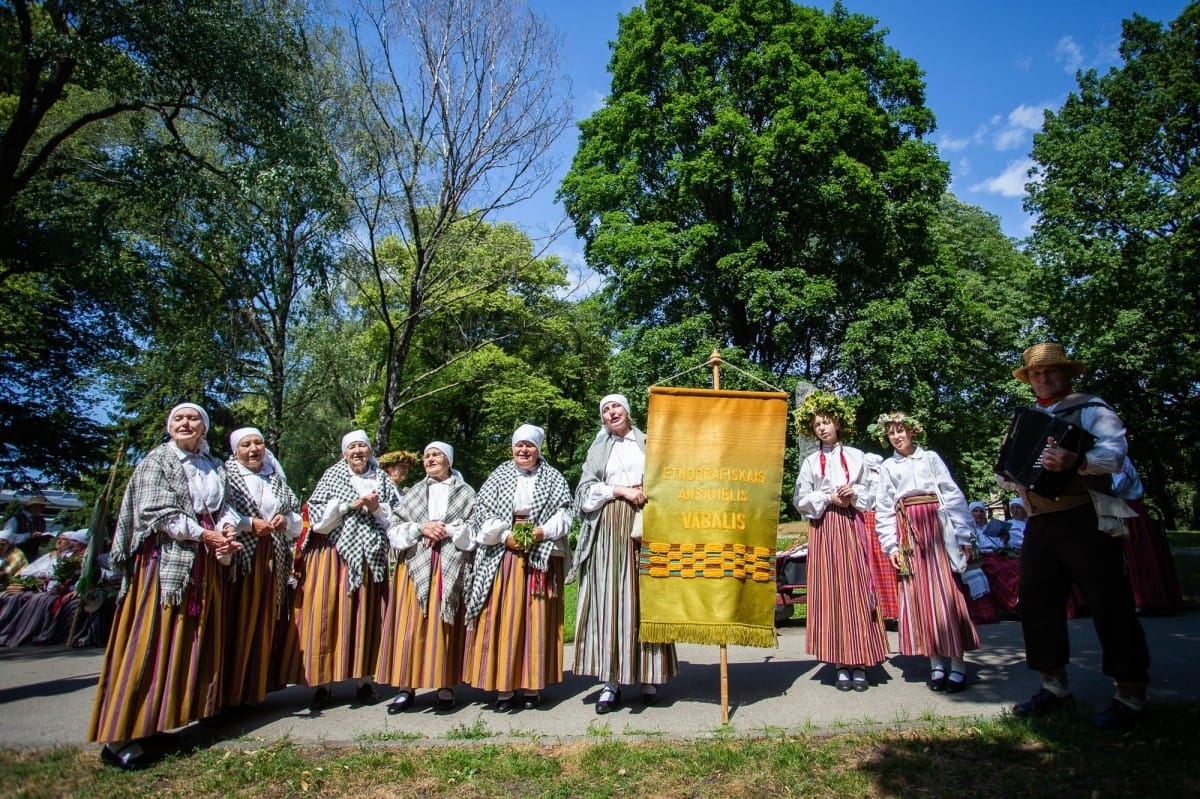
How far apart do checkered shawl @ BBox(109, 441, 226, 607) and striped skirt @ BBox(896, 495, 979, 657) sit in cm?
497

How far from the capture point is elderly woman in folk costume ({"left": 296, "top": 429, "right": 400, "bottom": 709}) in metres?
5.14

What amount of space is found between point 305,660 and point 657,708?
255 centimetres

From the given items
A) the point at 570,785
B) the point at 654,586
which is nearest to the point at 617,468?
the point at 654,586

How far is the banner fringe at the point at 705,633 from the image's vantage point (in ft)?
15.8

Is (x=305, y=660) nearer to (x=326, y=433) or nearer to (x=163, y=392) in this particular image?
(x=163, y=392)

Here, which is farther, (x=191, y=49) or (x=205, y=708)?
(x=191, y=49)

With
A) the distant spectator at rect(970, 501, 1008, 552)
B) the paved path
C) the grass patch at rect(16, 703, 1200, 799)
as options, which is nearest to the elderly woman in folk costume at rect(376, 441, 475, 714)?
the paved path

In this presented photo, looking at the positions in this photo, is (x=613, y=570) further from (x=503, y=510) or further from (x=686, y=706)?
(x=686, y=706)

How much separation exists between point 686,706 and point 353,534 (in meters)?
2.75

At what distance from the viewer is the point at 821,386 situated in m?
18.4

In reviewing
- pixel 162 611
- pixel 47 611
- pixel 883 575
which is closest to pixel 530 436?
pixel 162 611

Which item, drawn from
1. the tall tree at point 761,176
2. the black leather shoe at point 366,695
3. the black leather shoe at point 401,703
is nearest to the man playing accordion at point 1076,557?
the black leather shoe at point 401,703

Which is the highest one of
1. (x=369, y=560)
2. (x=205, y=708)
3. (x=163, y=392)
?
(x=163, y=392)

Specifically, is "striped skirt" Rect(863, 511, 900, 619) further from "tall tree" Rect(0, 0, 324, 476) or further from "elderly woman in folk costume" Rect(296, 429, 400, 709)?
"tall tree" Rect(0, 0, 324, 476)
